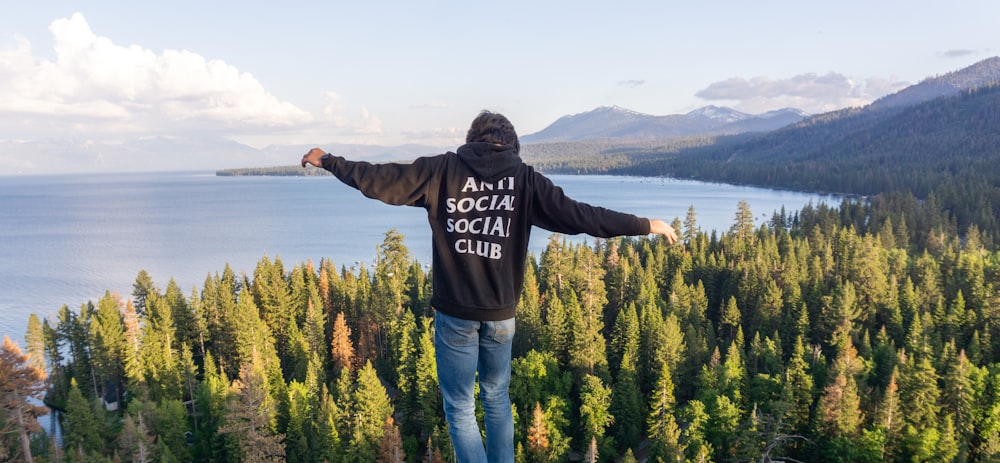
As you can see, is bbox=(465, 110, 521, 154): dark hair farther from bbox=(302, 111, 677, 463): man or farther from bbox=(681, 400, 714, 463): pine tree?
bbox=(681, 400, 714, 463): pine tree

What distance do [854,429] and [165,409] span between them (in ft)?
121

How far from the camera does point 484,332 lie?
5461 millimetres

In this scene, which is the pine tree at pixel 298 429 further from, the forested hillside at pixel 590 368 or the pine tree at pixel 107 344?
the pine tree at pixel 107 344

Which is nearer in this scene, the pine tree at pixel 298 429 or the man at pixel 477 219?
the man at pixel 477 219

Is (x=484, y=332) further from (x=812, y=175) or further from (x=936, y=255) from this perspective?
(x=812, y=175)

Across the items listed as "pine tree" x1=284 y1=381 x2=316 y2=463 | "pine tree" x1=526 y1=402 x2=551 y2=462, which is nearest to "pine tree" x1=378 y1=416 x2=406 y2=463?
"pine tree" x1=284 y1=381 x2=316 y2=463

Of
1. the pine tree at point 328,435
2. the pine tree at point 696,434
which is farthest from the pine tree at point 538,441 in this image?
the pine tree at point 328,435

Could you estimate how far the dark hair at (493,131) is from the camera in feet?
18.2

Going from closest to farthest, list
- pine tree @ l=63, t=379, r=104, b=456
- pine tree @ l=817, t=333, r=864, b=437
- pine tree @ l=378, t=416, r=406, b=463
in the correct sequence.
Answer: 1. pine tree @ l=378, t=416, r=406, b=463
2. pine tree @ l=817, t=333, r=864, b=437
3. pine tree @ l=63, t=379, r=104, b=456

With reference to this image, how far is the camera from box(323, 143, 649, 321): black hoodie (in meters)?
5.25

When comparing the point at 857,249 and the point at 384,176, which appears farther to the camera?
the point at 857,249

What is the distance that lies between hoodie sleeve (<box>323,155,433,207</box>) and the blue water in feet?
214

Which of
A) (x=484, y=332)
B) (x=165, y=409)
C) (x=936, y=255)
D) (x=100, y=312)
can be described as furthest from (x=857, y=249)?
(x=100, y=312)

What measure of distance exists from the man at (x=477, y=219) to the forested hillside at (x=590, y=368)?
68.7 feet
